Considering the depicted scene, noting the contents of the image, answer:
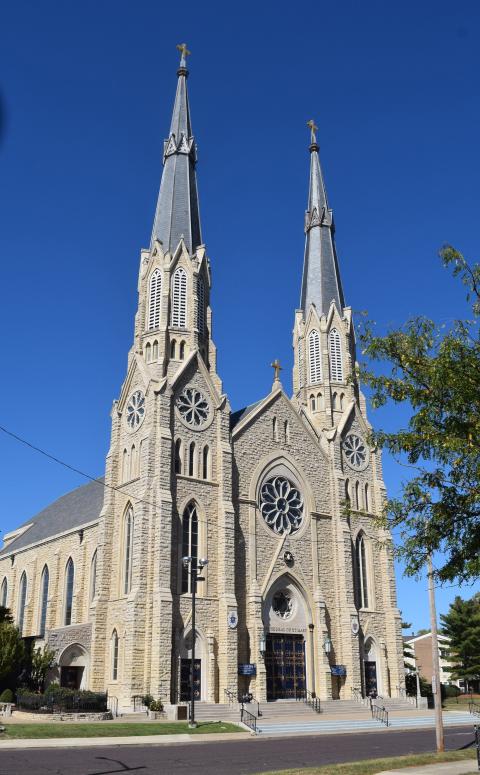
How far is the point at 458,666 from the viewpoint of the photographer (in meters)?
63.1

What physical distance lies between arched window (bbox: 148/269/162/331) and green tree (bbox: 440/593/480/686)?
36.9 m

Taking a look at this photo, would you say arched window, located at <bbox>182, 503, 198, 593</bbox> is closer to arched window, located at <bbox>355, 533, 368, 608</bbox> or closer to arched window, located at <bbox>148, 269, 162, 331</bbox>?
arched window, located at <bbox>148, 269, 162, 331</bbox>

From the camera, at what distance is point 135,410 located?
135 ft

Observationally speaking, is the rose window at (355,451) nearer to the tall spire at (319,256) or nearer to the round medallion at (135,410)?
the tall spire at (319,256)

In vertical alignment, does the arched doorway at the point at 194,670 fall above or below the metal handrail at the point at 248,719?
above

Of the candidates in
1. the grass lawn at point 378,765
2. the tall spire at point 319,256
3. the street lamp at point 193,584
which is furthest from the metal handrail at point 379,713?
the tall spire at point 319,256

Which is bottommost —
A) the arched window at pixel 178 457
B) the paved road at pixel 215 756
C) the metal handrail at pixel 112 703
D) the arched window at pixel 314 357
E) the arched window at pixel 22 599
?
the paved road at pixel 215 756

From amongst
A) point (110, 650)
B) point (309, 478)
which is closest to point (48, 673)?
Answer: point (110, 650)

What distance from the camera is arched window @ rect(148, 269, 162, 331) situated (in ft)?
145

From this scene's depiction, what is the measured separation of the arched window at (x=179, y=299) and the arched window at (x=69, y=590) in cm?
1641

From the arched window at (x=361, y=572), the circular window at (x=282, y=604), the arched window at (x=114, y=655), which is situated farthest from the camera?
the arched window at (x=361, y=572)

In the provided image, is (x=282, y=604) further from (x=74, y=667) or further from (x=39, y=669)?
(x=39, y=669)

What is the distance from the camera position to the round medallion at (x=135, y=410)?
133ft

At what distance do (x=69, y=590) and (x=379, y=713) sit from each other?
19987mm
